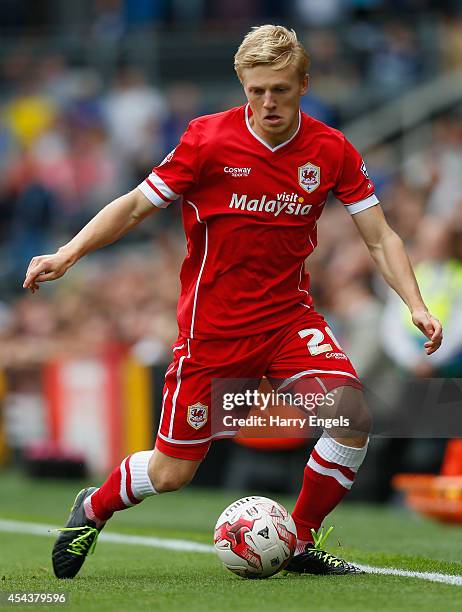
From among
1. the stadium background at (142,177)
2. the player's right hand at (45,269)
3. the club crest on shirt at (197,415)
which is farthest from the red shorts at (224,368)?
the stadium background at (142,177)

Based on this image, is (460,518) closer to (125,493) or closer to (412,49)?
(125,493)

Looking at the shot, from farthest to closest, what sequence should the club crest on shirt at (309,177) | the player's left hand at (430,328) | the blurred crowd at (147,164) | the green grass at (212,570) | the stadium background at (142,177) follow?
1. the blurred crowd at (147,164)
2. the stadium background at (142,177)
3. the club crest on shirt at (309,177)
4. the player's left hand at (430,328)
5. the green grass at (212,570)

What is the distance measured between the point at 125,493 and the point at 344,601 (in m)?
1.51

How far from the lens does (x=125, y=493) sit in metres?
6.91

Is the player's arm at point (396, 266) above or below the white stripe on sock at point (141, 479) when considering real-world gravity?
above

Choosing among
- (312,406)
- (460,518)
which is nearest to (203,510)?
(460,518)

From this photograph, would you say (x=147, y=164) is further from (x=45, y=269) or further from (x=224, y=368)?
(x=45, y=269)

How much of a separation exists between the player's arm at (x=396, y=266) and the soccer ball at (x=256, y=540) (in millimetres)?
1054

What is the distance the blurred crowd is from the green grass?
88.0 inches

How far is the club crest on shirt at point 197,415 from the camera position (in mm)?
6730

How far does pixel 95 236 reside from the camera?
6523mm

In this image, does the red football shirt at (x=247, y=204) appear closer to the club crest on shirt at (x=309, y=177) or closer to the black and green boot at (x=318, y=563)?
the club crest on shirt at (x=309, y=177)

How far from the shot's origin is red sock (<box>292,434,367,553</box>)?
6746 millimetres

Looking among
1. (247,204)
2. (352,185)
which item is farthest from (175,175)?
(352,185)
